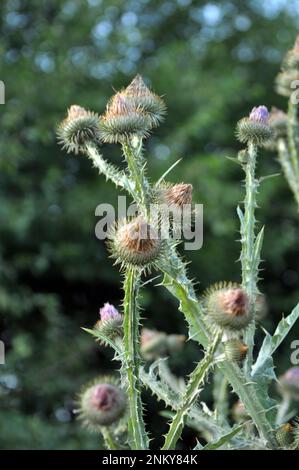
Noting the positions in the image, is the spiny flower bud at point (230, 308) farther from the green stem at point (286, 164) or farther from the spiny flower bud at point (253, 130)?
the green stem at point (286, 164)

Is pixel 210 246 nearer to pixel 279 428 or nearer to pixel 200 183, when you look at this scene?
pixel 200 183

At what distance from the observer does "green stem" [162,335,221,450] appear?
1304mm

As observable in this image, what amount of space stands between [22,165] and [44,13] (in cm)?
205

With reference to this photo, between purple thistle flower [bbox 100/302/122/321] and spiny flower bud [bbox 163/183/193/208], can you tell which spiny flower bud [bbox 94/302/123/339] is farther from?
spiny flower bud [bbox 163/183/193/208]

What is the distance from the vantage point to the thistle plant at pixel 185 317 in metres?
1.29

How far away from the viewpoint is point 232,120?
9625 mm

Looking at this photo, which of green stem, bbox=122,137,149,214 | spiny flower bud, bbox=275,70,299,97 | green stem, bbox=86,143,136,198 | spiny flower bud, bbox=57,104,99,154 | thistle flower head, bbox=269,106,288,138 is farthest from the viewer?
thistle flower head, bbox=269,106,288,138

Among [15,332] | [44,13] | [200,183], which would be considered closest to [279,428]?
[15,332]

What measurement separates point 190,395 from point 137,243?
0.27 m

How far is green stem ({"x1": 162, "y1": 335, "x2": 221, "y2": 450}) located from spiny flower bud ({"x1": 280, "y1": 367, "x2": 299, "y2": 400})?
71cm

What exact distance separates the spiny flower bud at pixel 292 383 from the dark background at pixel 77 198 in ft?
13.4

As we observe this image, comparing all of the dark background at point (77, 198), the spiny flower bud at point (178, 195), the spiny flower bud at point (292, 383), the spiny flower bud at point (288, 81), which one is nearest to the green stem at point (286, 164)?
the spiny flower bud at point (288, 81)

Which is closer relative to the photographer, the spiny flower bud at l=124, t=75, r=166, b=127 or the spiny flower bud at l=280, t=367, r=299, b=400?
the spiny flower bud at l=124, t=75, r=166, b=127

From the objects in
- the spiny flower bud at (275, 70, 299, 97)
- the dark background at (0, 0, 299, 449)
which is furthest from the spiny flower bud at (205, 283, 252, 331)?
the dark background at (0, 0, 299, 449)
